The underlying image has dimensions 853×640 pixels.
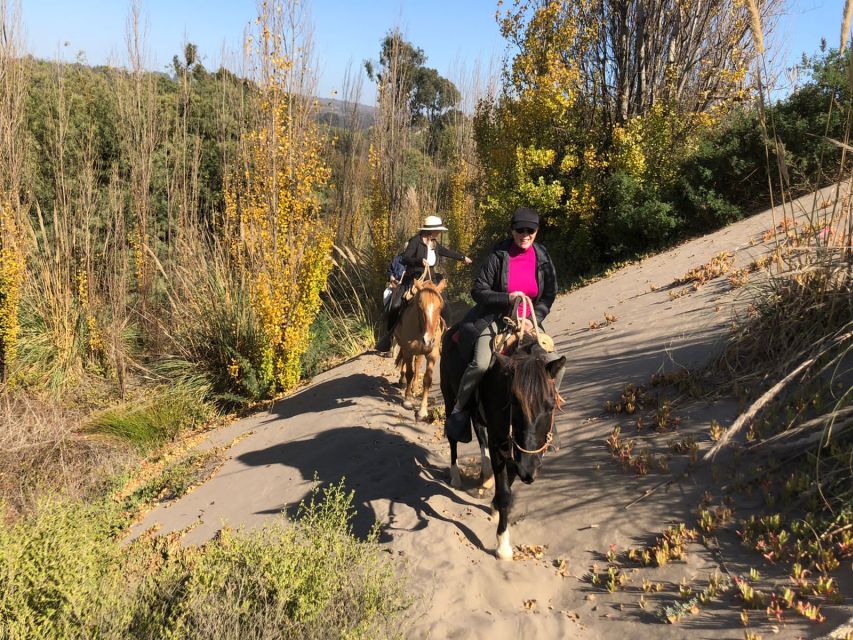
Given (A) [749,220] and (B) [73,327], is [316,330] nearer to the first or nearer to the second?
(B) [73,327]

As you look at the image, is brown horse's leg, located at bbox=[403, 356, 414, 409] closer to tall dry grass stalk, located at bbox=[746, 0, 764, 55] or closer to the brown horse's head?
the brown horse's head

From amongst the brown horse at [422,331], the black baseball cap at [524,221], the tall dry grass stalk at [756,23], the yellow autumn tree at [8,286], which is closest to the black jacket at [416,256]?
the brown horse at [422,331]

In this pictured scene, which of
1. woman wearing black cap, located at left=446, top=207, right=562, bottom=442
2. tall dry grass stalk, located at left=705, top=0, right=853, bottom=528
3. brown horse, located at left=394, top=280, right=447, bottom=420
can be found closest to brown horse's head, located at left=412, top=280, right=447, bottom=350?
brown horse, located at left=394, top=280, right=447, bottom=420

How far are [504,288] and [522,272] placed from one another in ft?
0.77

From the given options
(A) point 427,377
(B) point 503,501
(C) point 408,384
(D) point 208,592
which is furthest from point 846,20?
(C) point 408,384

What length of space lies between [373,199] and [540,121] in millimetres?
4703

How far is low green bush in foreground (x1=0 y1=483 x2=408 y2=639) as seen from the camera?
322 centimetres

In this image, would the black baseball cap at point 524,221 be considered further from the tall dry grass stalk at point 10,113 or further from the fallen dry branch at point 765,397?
the tall dry grass stalk at point 10,113

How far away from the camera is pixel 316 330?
1321 cm

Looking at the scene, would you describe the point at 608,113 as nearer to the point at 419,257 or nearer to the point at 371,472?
the point at 419,257

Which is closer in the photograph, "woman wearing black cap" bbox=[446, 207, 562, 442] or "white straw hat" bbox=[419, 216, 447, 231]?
"woman wearing black cap" bbox=[446, 207, 562, 442]

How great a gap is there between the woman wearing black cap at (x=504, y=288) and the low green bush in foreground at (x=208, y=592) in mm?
1706

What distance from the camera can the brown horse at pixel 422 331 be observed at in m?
8.05

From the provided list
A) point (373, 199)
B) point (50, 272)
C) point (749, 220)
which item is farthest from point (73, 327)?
point (749, 220)
